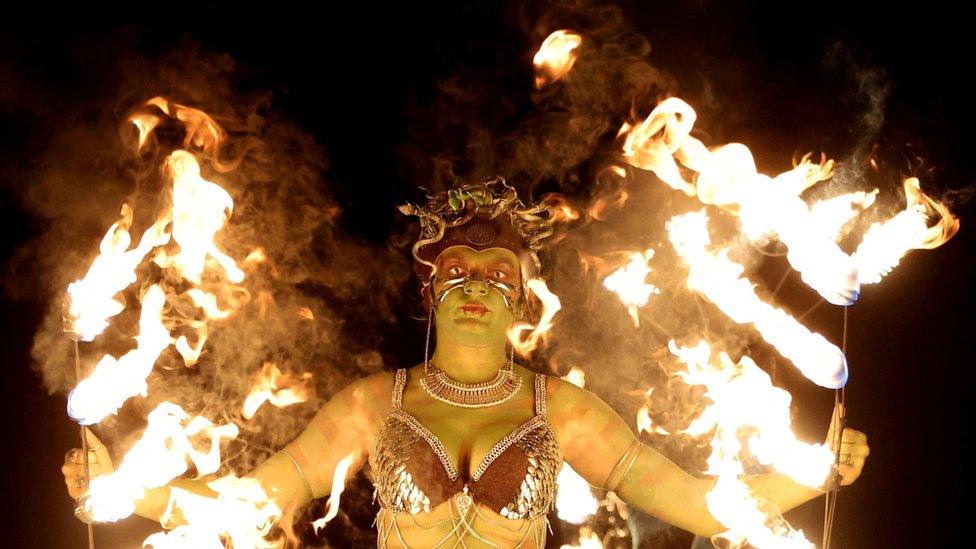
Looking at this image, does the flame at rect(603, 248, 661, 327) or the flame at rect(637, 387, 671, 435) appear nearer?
the flame at rect(603, 248, 661, 327)

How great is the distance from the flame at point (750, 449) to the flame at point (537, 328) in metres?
0.63

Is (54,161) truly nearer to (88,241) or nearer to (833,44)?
(88,241)

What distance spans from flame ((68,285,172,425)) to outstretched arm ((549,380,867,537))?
1.45 meters

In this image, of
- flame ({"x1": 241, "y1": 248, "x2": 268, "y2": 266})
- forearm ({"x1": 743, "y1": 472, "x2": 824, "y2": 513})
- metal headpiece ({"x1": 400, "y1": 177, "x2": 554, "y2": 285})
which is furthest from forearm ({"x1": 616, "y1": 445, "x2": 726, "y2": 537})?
flame ({"x1": 241, "y1": 248, "x2": 268, "y2": 266})

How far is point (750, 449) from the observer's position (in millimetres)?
3877

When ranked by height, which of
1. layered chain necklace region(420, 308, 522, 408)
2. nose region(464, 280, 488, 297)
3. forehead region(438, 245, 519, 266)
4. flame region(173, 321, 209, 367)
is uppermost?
forehead region(438, 245, 519, 266)

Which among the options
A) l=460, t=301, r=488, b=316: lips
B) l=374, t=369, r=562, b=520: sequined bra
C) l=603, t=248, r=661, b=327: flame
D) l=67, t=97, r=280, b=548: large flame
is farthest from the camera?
l=603, t=248, r=661, b=327: flame

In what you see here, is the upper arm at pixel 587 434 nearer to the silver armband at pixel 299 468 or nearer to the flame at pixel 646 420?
the flame at pixel 646 420

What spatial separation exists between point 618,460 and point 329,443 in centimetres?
106

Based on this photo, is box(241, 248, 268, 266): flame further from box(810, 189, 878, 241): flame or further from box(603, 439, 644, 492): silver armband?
box(810, 189, 878, 241): flame

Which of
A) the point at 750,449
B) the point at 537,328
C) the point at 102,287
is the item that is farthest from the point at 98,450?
the point at 750,449

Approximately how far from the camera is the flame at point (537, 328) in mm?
4266

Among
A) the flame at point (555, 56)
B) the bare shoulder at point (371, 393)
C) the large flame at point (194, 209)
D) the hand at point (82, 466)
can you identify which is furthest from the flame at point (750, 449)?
the hand at point (82, 466)

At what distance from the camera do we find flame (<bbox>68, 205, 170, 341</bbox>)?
3428mm
